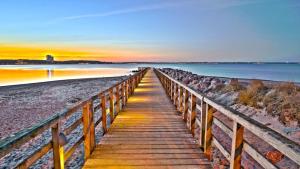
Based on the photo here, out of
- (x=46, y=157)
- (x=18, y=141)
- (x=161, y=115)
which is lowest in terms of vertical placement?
(x=46, y=157)

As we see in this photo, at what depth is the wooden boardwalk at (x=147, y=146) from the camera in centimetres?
421

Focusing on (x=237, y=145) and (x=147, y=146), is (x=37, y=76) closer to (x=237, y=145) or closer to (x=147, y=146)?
(x=147, y=146)

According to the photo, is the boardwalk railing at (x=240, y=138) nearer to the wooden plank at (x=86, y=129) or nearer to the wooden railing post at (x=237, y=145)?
the wooden railing post at (x=237, y=145)

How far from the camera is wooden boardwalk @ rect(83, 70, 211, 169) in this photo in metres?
4.21

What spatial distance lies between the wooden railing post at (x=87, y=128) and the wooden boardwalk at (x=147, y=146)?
12cm

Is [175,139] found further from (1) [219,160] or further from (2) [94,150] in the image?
(2) [94,150]

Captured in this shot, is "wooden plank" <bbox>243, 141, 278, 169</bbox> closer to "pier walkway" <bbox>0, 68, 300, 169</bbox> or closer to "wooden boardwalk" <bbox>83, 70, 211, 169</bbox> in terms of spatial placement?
"pier walkway" <bbox>0, 68, 300, 169</bbox>

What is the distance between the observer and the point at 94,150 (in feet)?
15.9

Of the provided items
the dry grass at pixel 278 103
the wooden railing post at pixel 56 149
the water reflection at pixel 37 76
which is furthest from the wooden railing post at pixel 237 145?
the water reflection at pixel 37 76

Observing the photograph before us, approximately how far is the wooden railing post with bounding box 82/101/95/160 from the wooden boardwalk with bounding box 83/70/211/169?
0.12 meters

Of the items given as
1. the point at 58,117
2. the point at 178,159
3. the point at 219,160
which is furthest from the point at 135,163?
the point at 219,160

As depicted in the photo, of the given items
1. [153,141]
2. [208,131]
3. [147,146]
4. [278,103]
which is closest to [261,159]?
[208,131]

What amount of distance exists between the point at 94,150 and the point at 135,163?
99 centimetres

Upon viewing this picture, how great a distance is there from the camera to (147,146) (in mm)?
5102
